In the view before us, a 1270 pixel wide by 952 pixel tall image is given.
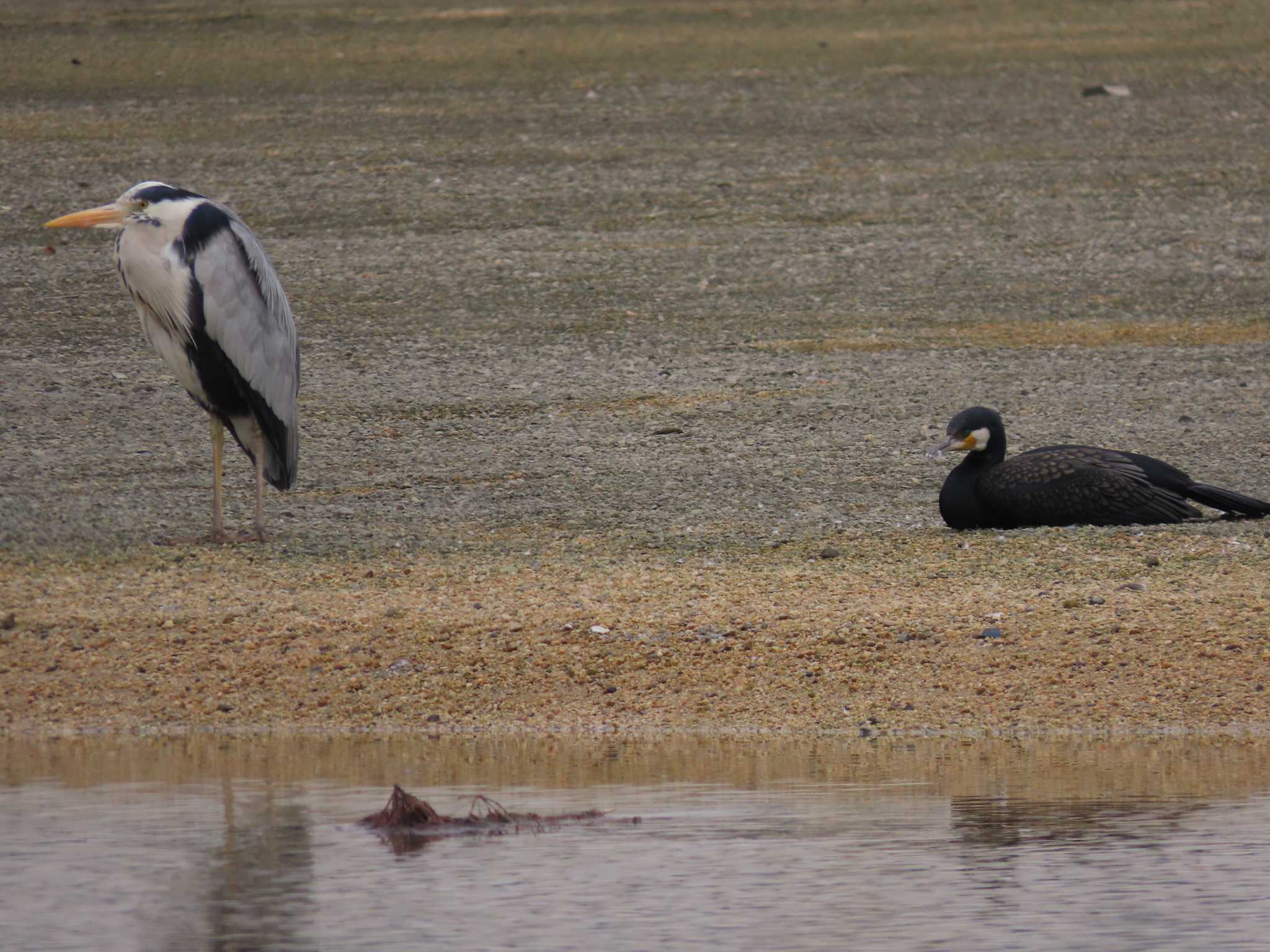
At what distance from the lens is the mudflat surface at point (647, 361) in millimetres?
8141

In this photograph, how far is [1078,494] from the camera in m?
10.1

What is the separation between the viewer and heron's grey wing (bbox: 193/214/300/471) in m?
9.65

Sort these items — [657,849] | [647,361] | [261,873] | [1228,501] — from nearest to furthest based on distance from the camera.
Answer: [261,873] < [657,849] < [1228,501] < [647,361]

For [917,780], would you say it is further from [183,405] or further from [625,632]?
[183,405]

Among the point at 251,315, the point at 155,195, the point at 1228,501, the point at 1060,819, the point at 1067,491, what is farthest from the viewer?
the point at 1228,501

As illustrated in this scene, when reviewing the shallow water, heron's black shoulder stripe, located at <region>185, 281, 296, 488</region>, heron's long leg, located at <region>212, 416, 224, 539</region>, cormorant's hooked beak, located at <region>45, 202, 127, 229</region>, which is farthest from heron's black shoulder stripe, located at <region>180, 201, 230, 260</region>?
the shallow water

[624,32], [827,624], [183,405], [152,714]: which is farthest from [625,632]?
[624,32]

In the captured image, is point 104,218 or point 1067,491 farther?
point 1067,491

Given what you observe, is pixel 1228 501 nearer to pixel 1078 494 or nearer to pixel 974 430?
pixel 1078 494

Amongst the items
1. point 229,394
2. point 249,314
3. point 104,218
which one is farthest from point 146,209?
point 229,394

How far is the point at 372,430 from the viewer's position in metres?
13.0

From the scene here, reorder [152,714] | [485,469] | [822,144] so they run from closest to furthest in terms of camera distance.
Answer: [152,714] → [485,469] → [822,144]

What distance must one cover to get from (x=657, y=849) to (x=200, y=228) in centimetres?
478

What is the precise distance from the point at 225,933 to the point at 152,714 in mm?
2796
